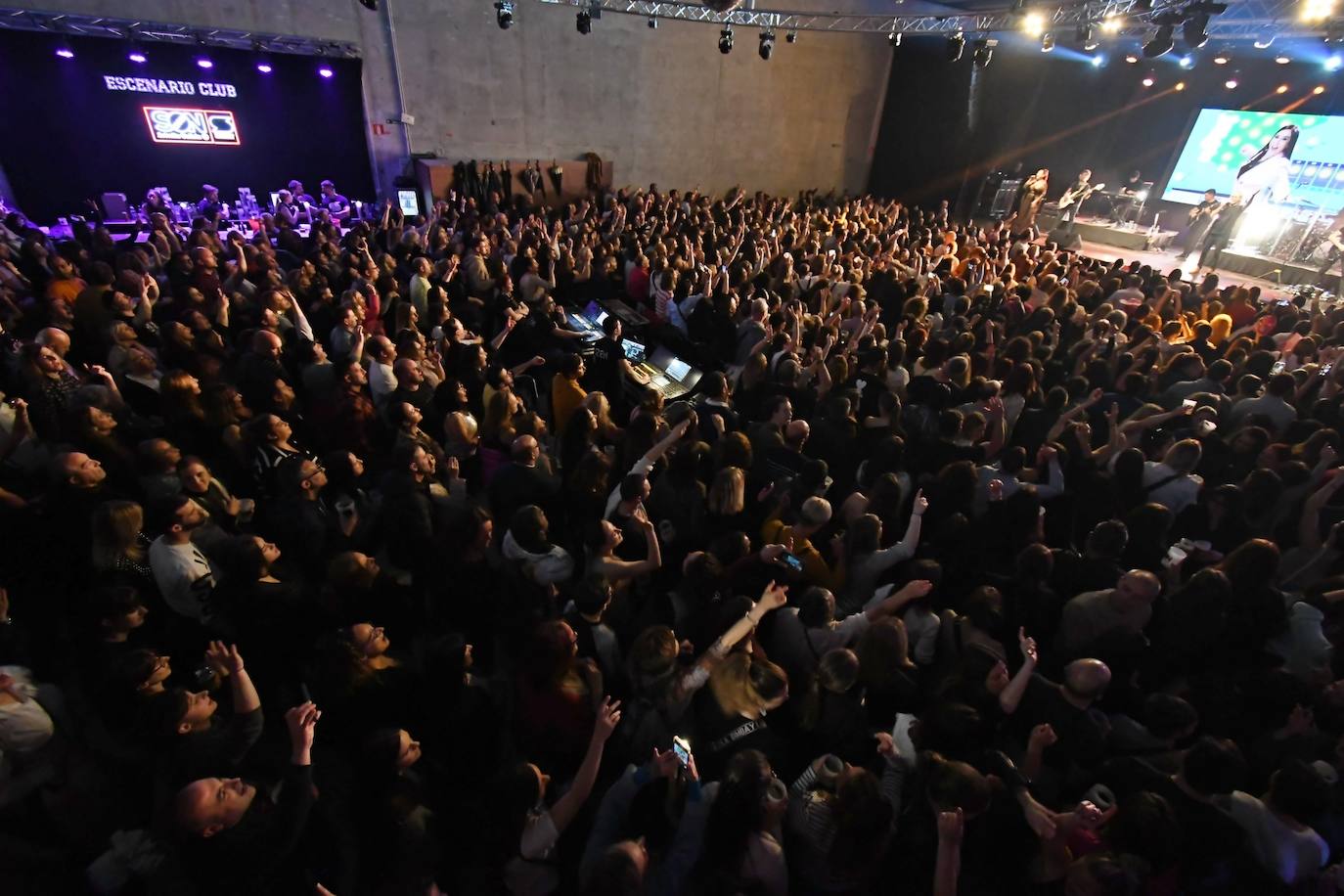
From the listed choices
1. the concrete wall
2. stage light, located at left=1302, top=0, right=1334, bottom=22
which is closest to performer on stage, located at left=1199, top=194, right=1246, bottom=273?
stage light, located at left=1302, top=0, right=1334, bottom=22

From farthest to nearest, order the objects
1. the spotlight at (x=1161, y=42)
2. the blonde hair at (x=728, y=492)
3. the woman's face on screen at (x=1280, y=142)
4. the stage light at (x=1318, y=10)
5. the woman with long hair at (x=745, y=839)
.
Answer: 1. the woman's face on screen at (x=1280, y=142)
2. the spotlight at (x=1161, y=42)
3. the stage light at (x=1318, y=10)
4. the blonde hair at (x=728, y=492)
5. the woman with long hair at (x=745, y=839)

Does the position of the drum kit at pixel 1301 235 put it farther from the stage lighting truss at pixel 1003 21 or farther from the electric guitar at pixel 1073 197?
the stage lighting truss at pixel 1003 21

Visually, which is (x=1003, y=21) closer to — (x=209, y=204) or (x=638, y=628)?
(x=638, y=628)

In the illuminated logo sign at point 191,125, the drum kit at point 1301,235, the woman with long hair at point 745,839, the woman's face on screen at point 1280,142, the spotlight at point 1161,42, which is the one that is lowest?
the woman with long hair at point 745,839

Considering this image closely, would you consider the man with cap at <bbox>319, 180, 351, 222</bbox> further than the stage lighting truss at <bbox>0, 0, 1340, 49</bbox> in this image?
Yes

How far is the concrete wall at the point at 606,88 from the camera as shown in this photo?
11000 mm

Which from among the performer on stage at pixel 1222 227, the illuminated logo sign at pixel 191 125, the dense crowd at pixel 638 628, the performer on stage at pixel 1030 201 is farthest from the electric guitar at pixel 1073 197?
the illuminated logo sign at pixel 191 125

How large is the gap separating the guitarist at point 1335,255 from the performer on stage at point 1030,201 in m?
4.91

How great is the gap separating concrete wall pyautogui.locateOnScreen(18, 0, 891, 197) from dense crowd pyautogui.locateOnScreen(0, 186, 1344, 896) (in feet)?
27.5

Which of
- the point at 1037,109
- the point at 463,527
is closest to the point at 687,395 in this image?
the point at 463,527

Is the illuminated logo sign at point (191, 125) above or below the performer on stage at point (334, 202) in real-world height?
above

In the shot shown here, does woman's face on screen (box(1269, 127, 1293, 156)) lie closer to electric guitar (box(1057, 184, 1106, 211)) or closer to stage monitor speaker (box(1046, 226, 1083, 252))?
electric guitar (box(1057, 184, 1106, 211))

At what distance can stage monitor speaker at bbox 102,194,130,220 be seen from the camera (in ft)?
32.1

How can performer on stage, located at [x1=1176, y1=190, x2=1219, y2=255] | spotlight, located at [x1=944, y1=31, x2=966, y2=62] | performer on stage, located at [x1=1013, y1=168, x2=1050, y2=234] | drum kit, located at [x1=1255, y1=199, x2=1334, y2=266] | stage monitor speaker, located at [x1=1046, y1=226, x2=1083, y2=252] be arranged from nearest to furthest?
spotlight, located at [x1=944, y1=31, x2=966, y2=62], drum kit, located at [x1=1255, y1=199, x2=1334, y2=266], performer on stage, located at [x1=1176, y1=190, x2=1219, y2=255], performer on stage, located at [x1=1013, y1=168, x2=1050, y2=234], stage monitor speaker, located at [x1=1046, y1=226, x2=1083, y2=252]
